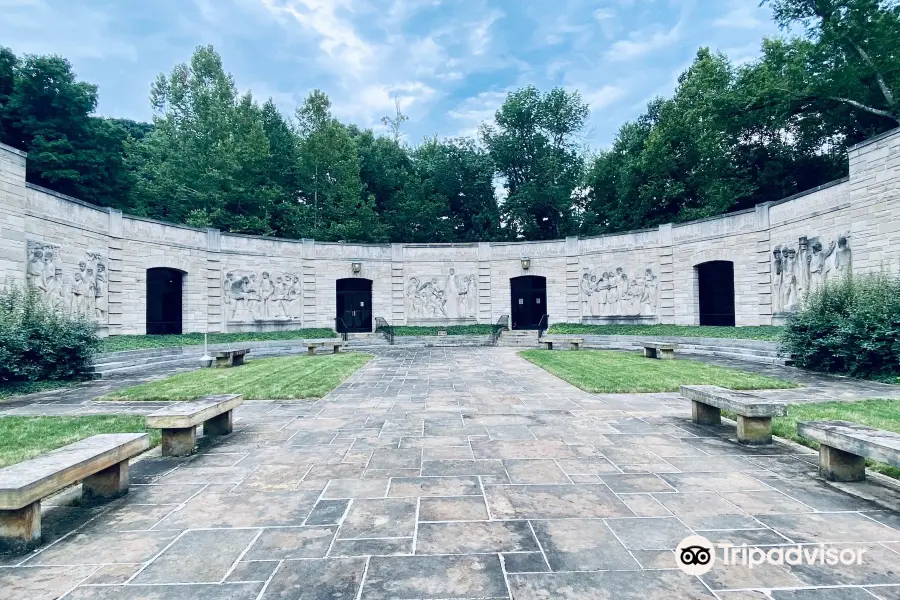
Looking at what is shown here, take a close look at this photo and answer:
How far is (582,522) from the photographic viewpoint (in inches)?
115

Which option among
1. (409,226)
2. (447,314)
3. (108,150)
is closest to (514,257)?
(447,314)

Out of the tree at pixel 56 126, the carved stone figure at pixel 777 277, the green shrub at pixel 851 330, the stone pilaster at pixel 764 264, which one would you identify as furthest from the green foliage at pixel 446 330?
the tree at pixel 56 126

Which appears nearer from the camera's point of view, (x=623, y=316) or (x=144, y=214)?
(x=623, y=316)

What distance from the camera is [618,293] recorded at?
20.7 metres

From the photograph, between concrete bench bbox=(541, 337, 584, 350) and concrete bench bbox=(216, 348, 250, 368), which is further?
concrete bench bbox=(541, 337, 584, 350)

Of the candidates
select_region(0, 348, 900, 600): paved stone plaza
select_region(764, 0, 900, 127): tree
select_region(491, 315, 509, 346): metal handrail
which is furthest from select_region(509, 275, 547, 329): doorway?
select_region(0, 348, 900, 600): paved stone plaza

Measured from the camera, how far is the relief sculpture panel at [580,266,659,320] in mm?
19875

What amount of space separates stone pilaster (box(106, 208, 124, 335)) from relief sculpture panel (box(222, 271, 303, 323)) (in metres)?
3.96

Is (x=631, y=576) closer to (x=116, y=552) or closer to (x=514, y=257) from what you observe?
(x=116, y=552)

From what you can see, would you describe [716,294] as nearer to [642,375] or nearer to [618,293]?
[618,293]

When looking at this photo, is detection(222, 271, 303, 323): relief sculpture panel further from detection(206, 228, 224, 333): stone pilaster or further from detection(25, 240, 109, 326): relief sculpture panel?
detection(25, 240, 109, 326): relief sculpture panel

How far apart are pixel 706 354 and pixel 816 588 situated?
13407 millimetres

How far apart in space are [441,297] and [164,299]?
12738 mm

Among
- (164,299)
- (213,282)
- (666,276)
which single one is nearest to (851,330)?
(666,276)
